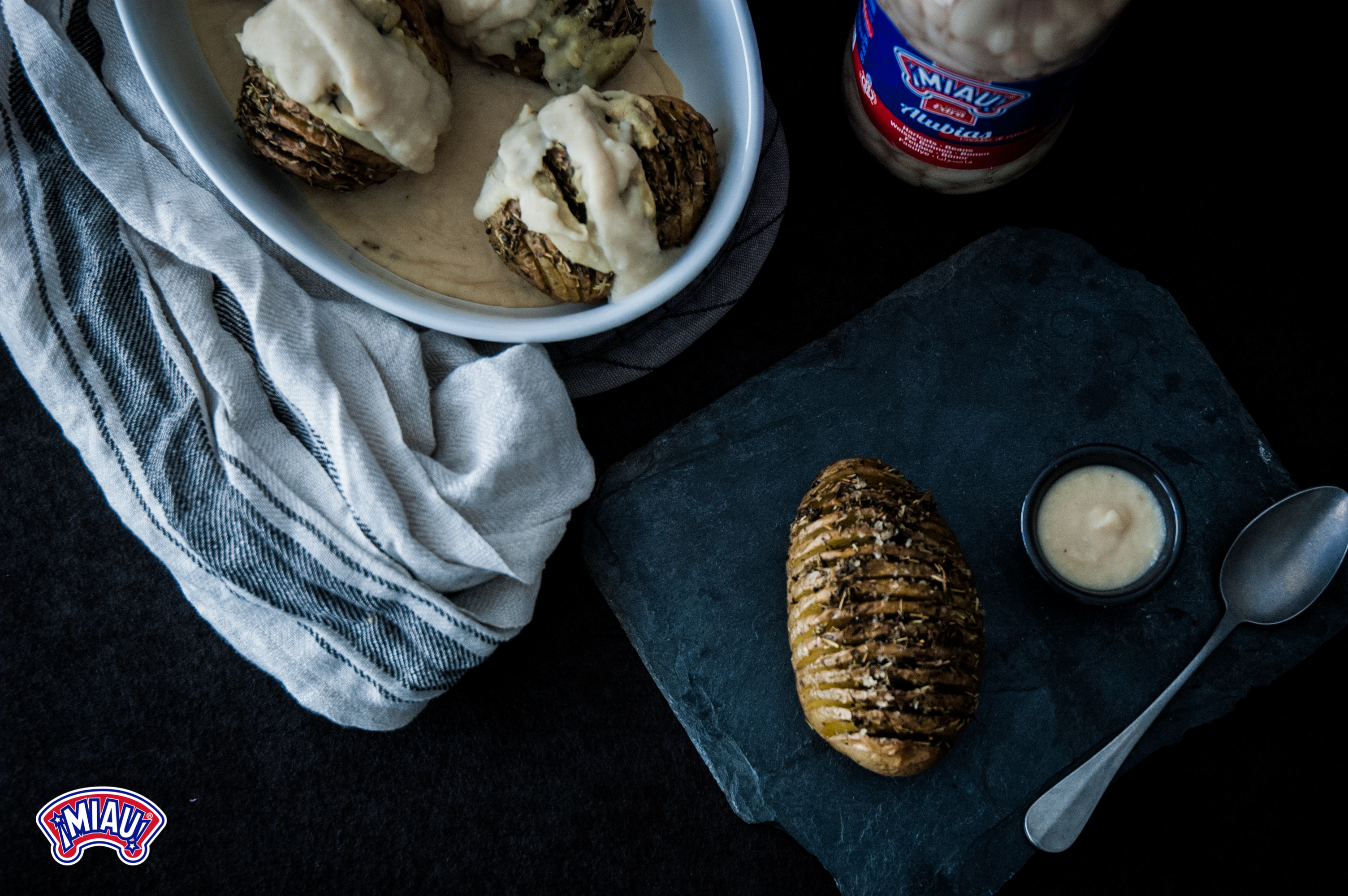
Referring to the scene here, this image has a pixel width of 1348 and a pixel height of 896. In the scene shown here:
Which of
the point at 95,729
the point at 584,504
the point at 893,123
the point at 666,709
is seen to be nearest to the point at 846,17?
the point at 893,123

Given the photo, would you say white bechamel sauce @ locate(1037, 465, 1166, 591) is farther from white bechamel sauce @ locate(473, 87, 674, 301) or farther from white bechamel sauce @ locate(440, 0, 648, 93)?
white bechamel sauce @ locate(440, 0, 648, 93)

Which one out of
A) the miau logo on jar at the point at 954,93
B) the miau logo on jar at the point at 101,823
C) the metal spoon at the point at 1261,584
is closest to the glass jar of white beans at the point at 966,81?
the miau logo on jar at the point at 954,93

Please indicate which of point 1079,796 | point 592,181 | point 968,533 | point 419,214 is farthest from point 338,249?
point 1079,796

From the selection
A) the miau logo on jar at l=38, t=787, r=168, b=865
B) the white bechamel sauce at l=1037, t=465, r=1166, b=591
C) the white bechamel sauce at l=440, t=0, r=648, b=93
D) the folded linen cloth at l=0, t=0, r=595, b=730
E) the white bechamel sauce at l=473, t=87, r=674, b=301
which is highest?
the white bechamel sauce at l=440, t=0, r=648, b=93

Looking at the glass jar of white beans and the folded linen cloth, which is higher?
the glass jar of white beans

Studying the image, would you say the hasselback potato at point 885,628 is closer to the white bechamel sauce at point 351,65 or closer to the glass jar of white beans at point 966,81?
the glass jar of white beans at point 966,81

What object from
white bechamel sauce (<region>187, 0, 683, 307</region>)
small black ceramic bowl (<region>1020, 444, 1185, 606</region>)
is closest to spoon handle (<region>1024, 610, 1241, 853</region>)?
small black ceramic bowl (<region>1020, 444, 1185, 606</region>)
